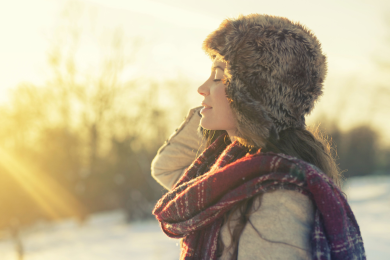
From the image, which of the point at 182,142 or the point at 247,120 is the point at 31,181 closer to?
the point at 182,142

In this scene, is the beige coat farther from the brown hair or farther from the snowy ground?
the snowy ground

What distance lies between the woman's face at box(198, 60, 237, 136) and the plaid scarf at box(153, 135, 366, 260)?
15 cm

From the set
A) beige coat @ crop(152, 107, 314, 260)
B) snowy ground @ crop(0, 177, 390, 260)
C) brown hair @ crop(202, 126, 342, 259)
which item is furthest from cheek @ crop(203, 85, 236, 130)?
snowy ground @ crop(0, 177, 390, 260)

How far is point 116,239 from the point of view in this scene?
866 centimetres

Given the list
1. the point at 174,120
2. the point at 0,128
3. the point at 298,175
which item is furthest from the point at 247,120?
the point at 174,120

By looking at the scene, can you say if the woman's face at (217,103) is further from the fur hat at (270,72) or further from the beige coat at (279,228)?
the beige coat at (279,228)

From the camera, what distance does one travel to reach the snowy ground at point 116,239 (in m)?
6.76

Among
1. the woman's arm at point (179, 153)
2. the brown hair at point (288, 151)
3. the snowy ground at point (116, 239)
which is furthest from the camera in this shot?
the snowy ground at point (116, 239)

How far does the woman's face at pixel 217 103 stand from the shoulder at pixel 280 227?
1.43ft

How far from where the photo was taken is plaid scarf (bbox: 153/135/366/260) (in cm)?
122

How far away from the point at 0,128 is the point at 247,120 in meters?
12.3

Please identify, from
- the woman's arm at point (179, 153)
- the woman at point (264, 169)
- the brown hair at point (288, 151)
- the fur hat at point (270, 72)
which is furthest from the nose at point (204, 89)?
the woman's arm at point (179, 153)

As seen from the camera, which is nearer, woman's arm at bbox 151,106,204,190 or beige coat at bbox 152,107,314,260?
beige coat at bbox 152,107,314,260

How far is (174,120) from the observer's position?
20.0 meters
